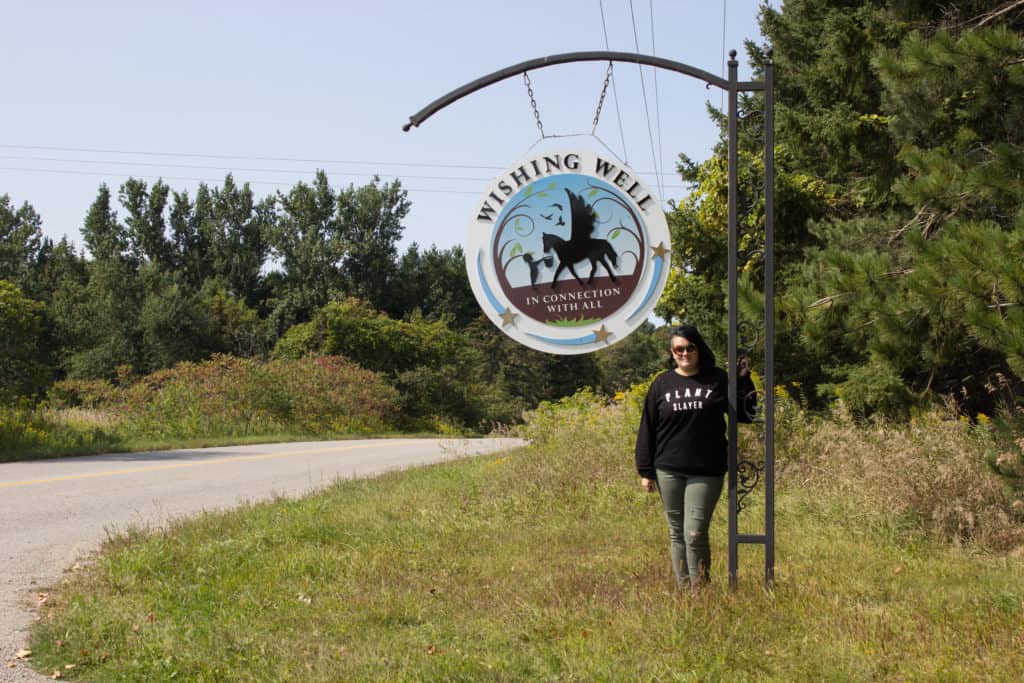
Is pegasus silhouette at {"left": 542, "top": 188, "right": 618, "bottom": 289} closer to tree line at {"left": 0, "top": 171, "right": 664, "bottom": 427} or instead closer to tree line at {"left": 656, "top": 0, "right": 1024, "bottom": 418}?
tree line at {"left": 656, "top": 0, "right": 1024, "bottom": 418}

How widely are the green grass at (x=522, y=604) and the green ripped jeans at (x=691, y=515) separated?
0.64ft

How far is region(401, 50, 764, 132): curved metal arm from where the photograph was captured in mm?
7176

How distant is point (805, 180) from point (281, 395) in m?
20.0

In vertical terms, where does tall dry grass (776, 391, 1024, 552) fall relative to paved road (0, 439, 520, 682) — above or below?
above

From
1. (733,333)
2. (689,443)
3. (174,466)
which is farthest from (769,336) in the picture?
(174,466)

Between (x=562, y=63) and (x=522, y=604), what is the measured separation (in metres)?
3.78

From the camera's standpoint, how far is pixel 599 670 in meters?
5.23

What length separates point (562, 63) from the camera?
7473 millimetres

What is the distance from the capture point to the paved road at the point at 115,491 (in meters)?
8.25

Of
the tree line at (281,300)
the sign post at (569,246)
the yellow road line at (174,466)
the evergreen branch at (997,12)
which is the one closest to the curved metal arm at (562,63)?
the sign post at (569,246)

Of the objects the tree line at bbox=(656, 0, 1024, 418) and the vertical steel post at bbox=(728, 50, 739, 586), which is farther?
the tree line at bbox=(656, 0, 1024, 418)

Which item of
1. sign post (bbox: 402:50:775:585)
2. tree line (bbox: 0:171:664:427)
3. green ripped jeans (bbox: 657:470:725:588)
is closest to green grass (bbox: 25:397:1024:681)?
green ripped jeans (bbox: 657:470:725:588)

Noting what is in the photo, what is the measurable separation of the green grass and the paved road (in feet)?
1.30

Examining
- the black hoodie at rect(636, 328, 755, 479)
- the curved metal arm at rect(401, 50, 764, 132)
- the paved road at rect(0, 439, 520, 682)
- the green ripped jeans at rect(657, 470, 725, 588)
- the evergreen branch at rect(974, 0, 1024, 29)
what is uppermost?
the evergreen branch at rect(974, 0, 1024, 29)
